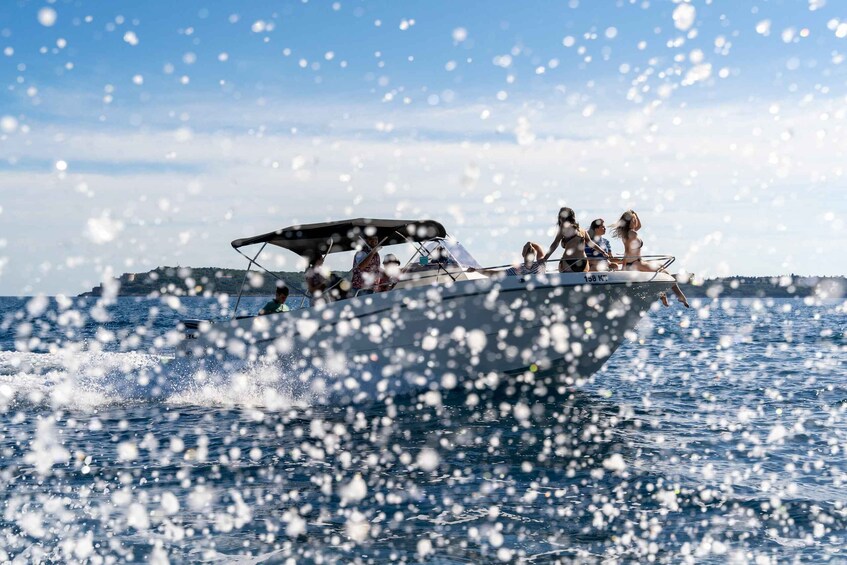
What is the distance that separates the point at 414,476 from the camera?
786 centimetres

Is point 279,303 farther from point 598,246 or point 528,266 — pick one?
point 598,246

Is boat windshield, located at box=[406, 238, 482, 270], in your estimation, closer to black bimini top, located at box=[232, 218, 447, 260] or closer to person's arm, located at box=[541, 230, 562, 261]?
black bimini top, located at box=[232, 218, 447, 260]

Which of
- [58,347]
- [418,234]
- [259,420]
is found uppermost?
[418,234]

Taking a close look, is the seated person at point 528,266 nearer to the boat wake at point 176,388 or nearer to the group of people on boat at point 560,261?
the group of people on boat at point 560,261

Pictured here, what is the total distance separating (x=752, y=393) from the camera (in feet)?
51.0

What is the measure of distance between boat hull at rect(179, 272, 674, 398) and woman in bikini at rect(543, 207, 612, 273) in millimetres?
416

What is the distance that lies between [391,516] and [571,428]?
15.8 feet

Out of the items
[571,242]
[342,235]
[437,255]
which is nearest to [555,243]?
[571,242]

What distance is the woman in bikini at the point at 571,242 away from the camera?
11844mm

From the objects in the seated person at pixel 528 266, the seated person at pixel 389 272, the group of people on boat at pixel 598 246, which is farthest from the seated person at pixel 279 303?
the group of people on boat at pixel 598 246

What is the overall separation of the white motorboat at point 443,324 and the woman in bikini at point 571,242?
1.36 ft

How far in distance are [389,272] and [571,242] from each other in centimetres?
306

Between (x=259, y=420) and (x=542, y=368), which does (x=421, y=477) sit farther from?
(x=542, y=368)

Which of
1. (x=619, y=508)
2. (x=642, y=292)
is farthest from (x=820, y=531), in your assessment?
(x=642, y=292)
